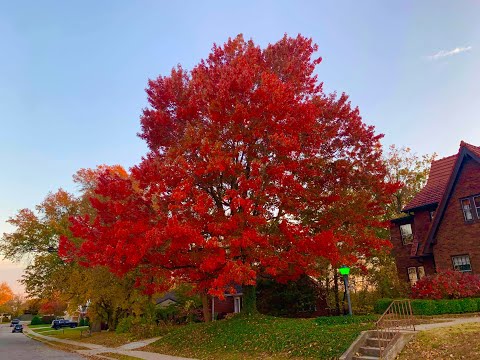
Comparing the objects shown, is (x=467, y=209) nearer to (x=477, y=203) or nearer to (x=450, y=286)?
(x=477, y=203)

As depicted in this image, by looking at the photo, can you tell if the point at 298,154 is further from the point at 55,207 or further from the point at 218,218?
the point at 55,207

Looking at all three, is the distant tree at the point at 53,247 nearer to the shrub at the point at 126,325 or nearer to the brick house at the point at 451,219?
the shrub at the point at 126,325

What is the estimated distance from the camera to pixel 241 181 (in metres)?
15.0

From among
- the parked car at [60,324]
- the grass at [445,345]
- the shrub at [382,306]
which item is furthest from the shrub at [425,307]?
the parked car at [60,324]

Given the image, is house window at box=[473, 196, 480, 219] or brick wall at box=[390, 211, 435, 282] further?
brick wall at box=[390, 211, 435, 282]

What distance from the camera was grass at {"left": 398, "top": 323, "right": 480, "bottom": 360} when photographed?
9.92 metres

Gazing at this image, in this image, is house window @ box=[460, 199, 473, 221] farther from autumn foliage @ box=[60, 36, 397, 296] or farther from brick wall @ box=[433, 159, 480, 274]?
autumn foliage @ box=[60, 36, 397, 296]

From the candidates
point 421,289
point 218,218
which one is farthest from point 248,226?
point 421,289

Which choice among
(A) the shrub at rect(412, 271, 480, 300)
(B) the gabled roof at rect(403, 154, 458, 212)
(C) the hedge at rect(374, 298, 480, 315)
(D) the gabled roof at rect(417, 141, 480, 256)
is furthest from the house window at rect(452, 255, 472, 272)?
(C) the hedge at rect(374, 298, 480, 315)

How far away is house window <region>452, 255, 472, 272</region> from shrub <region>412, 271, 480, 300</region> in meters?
2.07

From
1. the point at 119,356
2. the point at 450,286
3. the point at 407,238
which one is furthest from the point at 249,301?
the point at 407,238

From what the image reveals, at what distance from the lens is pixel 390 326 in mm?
13250

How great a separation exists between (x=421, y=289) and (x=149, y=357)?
615 inches

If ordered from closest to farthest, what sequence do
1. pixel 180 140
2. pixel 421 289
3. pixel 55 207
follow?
pixel 180 140 → pixel 421 289 → pixel 55 207
